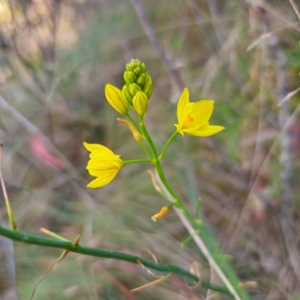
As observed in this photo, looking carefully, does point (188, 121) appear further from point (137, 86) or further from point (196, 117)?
point (137, 86)

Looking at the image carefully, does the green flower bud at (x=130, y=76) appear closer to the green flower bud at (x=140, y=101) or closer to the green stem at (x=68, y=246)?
the green flower bud at (x=140, y=101)

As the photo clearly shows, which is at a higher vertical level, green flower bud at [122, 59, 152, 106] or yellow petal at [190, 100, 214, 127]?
green flower bud at [122, 59, 152, 106]

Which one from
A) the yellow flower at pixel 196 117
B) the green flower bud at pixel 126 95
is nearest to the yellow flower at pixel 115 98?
the green flower bud at pixel 126 95

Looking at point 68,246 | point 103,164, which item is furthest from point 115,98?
point 68,246

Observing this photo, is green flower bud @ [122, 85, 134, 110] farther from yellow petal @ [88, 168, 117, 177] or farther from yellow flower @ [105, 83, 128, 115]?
yellow petal @ [88, 168, 117, 177]

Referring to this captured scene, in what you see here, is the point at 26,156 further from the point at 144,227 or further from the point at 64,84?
the point at 144,227

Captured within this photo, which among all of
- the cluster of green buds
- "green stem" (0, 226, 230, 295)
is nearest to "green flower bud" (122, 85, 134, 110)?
the cluster of green buds

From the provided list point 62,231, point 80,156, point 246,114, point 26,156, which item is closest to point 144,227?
point 62,231
